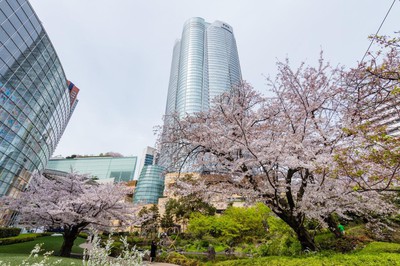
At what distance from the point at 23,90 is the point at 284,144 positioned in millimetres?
28329

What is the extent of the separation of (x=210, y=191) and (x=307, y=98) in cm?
487

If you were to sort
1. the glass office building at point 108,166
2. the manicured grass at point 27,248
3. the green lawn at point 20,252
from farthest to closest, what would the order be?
the glass office building at point 108,166 < the manicured grass at point 27,248 < the green lawn at point 20,252

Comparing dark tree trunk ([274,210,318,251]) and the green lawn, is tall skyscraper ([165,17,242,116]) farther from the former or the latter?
dark tree trunk ([274,210,318,251])

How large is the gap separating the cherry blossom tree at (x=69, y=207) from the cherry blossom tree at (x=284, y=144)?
7.76 m

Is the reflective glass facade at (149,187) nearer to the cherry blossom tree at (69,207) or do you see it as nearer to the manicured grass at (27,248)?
the manicured grass at (27,248)

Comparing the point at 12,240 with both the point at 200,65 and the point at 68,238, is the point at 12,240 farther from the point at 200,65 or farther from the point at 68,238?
the point at 200,65

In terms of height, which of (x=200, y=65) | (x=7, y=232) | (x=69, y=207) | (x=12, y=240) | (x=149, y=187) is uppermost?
(x=200, y=65)

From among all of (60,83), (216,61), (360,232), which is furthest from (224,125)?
(216,61)

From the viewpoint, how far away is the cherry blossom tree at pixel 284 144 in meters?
6.46

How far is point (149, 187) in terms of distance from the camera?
2714 inches

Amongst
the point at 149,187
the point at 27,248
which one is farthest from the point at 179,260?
the point at 149,187

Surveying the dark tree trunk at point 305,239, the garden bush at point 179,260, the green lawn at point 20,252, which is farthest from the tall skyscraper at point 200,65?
the dark tree trunk at point 305,239

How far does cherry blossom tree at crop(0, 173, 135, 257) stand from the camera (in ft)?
39.6

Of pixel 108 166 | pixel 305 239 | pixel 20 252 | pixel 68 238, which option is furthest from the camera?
pixel 108 166
